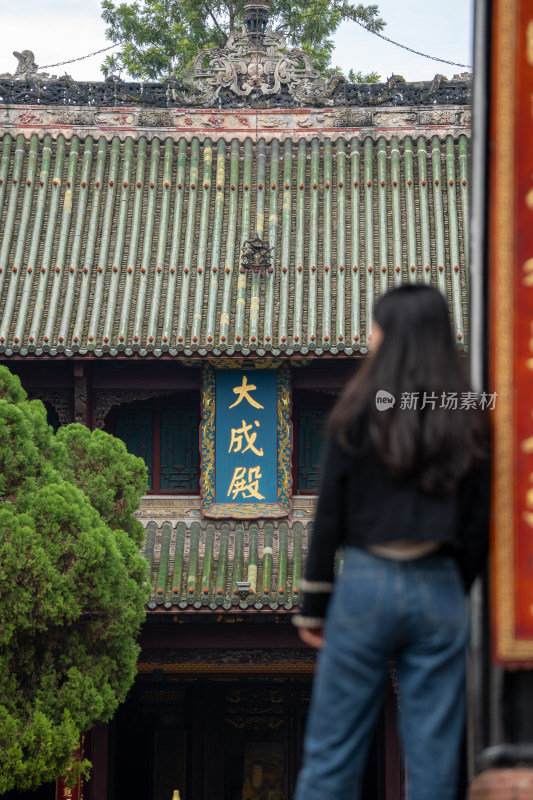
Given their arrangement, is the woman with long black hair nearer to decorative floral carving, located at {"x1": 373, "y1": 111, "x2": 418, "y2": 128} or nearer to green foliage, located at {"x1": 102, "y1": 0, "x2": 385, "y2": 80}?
decorative floral carving, located at {"x1": 373, "y1": 111, "x2": 418, "y2": 128}

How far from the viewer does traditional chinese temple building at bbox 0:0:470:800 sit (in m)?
12.1

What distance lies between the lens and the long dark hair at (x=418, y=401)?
339 centimetres

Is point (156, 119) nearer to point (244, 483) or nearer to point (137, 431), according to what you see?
point (137, 431)

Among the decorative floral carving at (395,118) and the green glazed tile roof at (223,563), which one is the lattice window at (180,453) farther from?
the decorative floral carving at (395,118)

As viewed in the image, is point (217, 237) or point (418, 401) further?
point (217, 237)

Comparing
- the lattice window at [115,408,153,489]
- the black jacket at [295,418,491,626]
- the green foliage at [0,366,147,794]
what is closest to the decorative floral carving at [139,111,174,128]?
the lattice window at [115,408,153,489]

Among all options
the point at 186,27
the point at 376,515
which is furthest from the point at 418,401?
the point at 186,27

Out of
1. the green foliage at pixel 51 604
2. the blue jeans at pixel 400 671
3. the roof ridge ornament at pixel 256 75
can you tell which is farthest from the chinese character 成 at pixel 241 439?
the blue jeans at pixel 400 671

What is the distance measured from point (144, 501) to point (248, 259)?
2605 mm

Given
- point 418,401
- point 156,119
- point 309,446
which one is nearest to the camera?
point 418,401

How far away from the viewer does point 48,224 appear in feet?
43.3

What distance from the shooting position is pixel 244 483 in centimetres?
1246

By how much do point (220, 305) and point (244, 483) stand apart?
174 cm

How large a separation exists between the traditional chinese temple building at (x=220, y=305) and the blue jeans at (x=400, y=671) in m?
7.95
